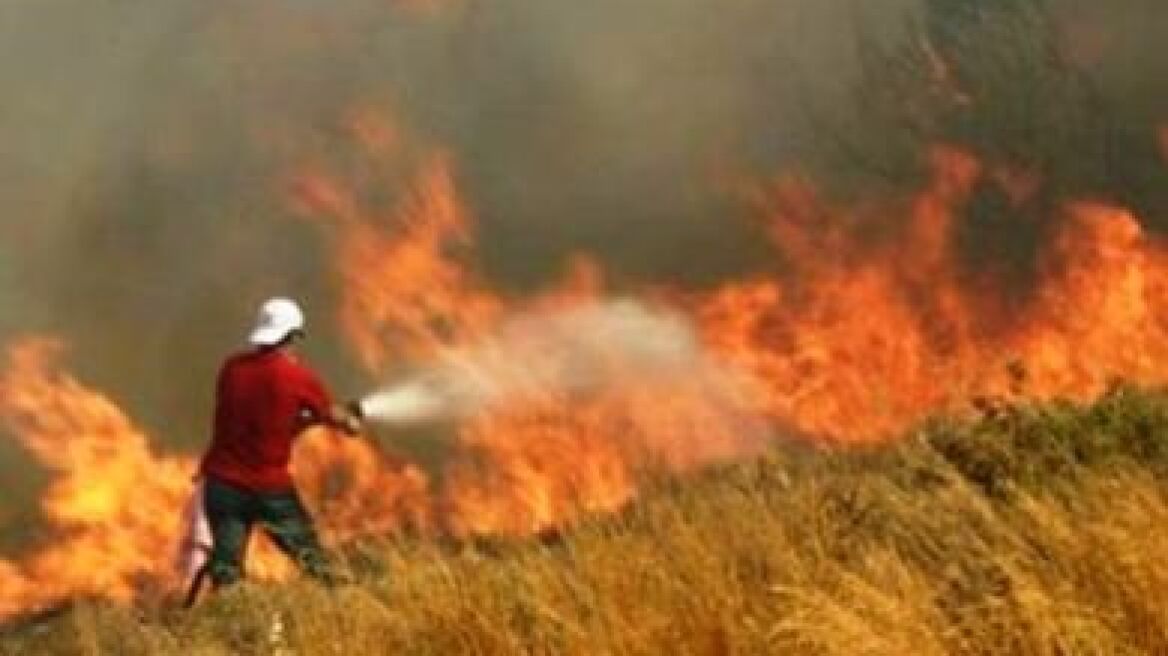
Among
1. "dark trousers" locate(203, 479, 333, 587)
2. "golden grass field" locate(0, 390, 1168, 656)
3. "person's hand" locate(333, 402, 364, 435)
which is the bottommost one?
"golden grass field" locate(0, 390, 1168, 656)

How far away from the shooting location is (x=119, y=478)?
22234 mm

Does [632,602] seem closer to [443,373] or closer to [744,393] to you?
[744,393]

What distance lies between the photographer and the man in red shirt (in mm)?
10594

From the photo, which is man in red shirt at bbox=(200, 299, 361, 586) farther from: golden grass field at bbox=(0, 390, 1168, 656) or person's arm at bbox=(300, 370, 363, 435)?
golden grass field at bbox=(0, 390, 1168, 656)

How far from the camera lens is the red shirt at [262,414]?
34.7 feet

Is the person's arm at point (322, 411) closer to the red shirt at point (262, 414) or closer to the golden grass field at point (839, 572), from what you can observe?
the red shirt at point (262, 414)

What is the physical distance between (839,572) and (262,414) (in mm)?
5677

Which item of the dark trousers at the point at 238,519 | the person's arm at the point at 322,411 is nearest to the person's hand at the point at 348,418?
the person's arm at the point at 322,411

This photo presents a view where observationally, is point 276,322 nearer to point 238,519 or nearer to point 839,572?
point 238,519

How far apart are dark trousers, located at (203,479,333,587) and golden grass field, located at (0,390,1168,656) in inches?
97.5

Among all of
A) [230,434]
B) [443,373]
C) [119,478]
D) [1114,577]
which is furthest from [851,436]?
[119,478]

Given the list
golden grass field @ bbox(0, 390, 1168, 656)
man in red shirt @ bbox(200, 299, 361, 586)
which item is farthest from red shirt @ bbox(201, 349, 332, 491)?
golden grass field @ bbox(0, 390, 1168, 656)

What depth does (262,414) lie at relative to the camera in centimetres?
1062

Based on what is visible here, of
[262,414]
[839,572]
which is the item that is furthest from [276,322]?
[839,572]
